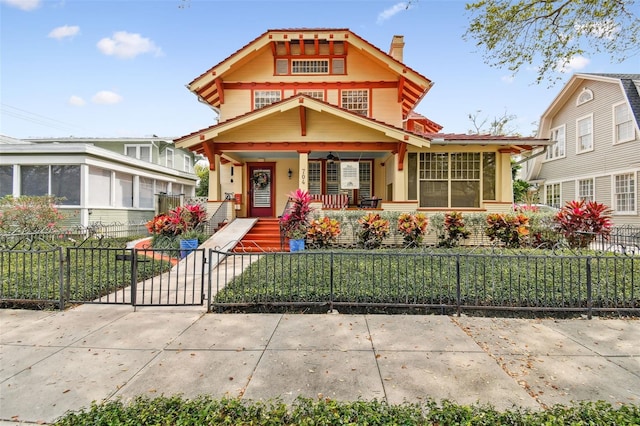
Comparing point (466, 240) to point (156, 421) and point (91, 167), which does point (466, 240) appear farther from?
point (91, 167)

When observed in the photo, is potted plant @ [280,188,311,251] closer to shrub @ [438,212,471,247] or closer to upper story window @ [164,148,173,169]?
shrub @ [438,212,471,247]

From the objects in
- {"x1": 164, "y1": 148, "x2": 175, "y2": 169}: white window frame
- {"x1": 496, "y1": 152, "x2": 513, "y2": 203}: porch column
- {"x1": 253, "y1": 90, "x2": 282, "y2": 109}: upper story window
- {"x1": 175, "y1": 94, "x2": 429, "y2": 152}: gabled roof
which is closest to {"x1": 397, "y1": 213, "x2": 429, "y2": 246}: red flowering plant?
{"x1": 175, "y1": 94, "x2": 429, "y2": 152}: gabled roof

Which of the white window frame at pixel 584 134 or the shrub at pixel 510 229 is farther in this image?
the white window frame at pixel 584 134

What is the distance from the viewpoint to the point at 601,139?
16.7m

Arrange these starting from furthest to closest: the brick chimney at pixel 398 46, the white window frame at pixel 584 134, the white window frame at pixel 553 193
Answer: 1. the white window frame at pixel 553 193
2. the white window frame at pixel 584 134
3. the brick chimney at pixel 398 46

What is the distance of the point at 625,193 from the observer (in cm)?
1562

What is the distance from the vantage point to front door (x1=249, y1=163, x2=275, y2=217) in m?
14.8

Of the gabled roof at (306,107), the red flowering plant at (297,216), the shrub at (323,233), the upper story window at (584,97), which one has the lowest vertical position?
the shrub at (323,233)

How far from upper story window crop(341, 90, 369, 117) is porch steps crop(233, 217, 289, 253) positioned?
641 cm

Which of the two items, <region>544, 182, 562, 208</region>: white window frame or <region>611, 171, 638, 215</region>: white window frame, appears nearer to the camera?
<region>611, 171, 638, 215</region>: white window frame

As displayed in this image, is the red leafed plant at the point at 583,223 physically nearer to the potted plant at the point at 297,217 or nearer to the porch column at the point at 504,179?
the porch column at the point at 504,179

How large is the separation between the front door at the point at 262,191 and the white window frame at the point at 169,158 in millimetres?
11949

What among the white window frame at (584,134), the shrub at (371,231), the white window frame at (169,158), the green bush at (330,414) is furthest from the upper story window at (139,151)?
the white window frame at (584,134)

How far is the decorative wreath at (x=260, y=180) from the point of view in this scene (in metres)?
14.8
